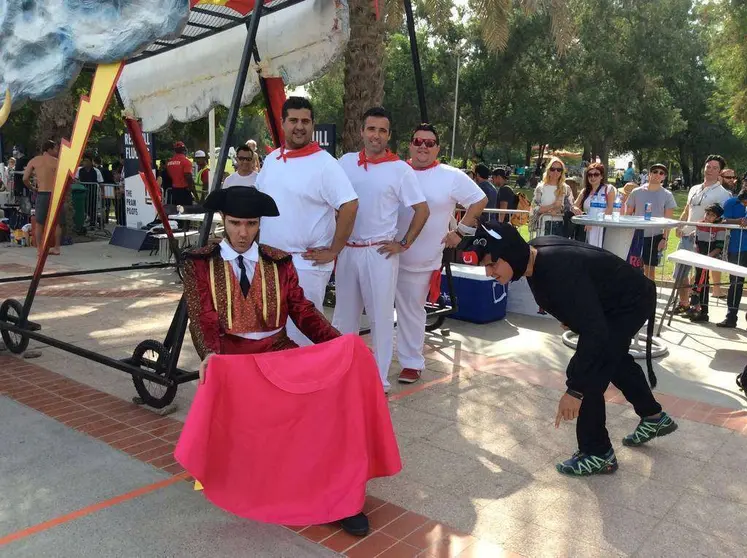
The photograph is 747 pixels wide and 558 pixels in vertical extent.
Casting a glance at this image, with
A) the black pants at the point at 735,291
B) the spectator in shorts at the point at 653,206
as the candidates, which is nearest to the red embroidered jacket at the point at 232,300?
the black pants at the point at 735,291

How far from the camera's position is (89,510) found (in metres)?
3.45

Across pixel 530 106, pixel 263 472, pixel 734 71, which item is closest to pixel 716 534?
pixel 263 472

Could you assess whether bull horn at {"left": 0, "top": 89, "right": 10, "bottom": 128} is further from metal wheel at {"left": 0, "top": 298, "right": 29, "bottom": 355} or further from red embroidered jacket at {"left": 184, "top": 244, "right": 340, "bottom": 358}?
red embroidered jacket at {"left": 184, "top": 244, "right": 340, "bottom": 358}

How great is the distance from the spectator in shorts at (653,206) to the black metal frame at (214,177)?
327 centimetres

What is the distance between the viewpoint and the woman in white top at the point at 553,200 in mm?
8742

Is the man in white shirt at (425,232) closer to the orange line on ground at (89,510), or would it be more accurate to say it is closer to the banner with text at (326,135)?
the orange line on ground at (89,510)

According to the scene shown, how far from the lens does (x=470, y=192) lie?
5551 mm

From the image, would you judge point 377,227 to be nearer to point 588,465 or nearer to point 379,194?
point 379,194

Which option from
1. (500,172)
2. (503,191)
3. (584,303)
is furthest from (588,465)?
(500,172)

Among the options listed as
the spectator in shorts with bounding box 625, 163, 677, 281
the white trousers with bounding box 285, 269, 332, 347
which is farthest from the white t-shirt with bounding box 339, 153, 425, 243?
the spectator in shorts with bounding box 625, 163, 677, 281

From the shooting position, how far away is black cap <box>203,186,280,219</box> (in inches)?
134

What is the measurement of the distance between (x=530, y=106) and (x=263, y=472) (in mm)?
37293

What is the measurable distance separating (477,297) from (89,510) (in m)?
5.06

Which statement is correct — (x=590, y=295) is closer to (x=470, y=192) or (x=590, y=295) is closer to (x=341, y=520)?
(x=341, y=520)
